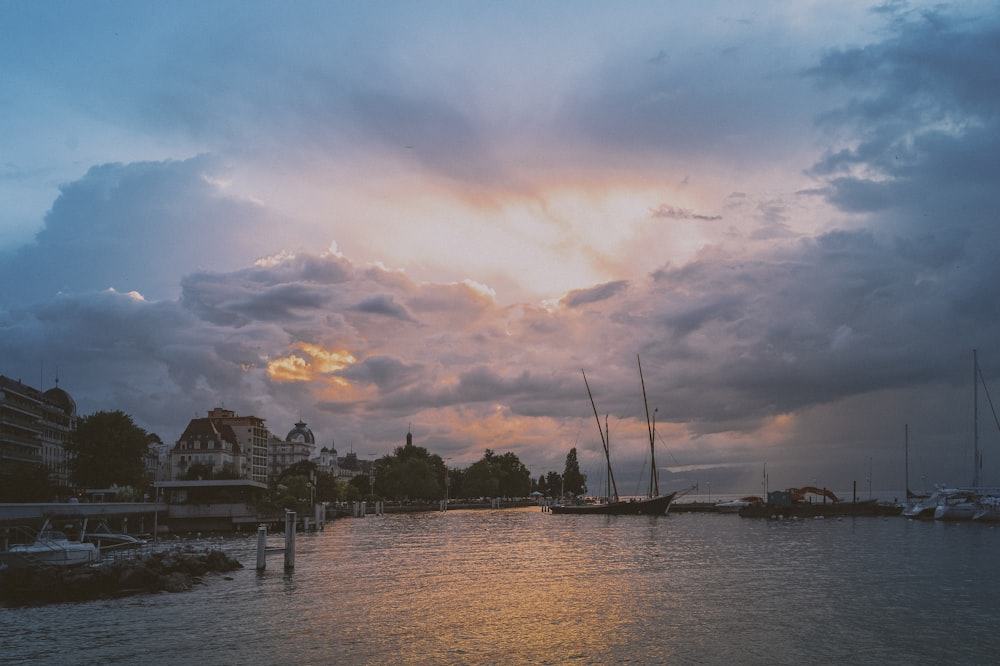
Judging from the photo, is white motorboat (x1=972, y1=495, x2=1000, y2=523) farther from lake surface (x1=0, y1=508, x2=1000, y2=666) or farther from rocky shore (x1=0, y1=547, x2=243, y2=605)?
rocky shore (x1=0, y1=547, x2=243, y2=605)

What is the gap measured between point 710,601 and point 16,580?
4265 cm

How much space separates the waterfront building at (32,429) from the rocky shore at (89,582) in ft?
198

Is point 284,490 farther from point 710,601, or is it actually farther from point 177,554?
point 710,601

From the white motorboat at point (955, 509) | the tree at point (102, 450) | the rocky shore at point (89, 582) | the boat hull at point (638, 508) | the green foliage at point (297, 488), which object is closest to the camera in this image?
the rocky shore at point (89, 582)

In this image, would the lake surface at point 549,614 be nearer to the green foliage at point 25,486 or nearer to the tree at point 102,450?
the green foliage at point 25,486

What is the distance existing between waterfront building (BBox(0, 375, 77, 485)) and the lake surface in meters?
69.7

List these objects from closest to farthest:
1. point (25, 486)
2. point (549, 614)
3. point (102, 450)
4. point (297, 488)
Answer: point (549, 614), point (25, 486), point (102, 450), point (297, 488)

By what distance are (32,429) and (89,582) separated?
100 meters

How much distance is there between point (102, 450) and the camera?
125m

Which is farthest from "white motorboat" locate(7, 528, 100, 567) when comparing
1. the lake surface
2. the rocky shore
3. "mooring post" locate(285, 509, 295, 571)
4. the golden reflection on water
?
the golden reflection on water

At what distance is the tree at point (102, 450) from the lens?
125438 millimetres

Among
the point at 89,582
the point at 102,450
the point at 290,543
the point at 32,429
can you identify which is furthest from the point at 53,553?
the point at 32,429

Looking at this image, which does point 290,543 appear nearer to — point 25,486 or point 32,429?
point 25,486

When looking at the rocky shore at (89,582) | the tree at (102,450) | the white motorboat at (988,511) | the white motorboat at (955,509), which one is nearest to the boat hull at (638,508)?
the white motorboat at (955,509)
